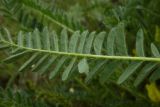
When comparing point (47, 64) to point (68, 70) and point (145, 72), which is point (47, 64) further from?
point (145, 72)

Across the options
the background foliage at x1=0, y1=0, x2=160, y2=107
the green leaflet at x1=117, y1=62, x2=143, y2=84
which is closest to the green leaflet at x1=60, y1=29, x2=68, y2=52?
the background foliage at x1=0, y1=0, x2=160, y2=107

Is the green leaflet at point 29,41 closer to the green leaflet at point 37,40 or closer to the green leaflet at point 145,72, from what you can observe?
the green leaflet at point 37,40

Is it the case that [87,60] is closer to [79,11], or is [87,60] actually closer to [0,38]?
[0,38]

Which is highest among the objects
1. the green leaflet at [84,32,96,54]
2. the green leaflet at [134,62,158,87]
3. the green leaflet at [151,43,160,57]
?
the green leaflet at [84,32,96,54]

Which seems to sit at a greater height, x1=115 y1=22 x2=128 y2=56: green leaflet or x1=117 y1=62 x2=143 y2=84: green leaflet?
x1=115 y1=22 x2=128 y2=56: green leaflet

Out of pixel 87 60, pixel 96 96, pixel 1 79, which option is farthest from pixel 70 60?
pixel 1 79

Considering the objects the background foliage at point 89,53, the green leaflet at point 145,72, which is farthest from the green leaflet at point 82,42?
the green leaflet at point 145,72

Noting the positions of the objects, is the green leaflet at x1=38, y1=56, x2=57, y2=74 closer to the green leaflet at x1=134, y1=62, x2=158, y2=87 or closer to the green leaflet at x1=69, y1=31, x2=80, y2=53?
the green leaflet at x1=69, y1=31, x2=80, y2=53

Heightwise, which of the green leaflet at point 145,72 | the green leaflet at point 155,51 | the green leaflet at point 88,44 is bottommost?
the green leaflet at point 145,72
